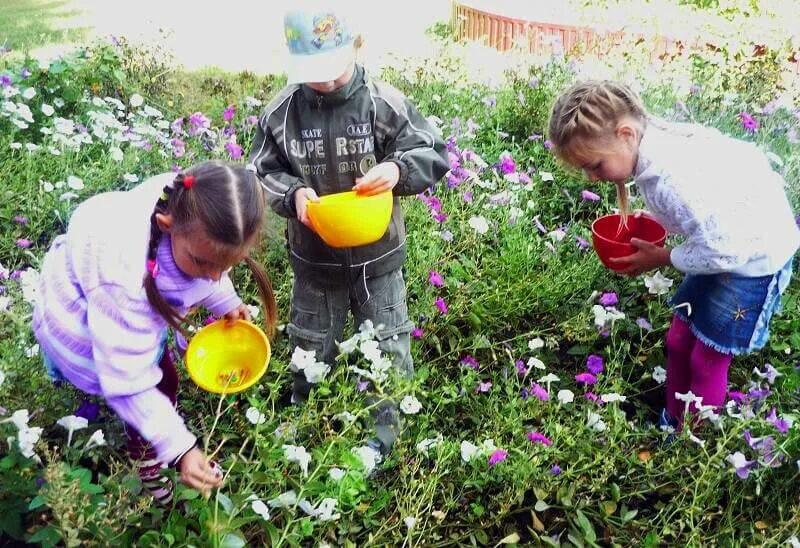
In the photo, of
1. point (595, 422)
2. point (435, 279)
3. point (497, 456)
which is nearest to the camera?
point (497, 456)

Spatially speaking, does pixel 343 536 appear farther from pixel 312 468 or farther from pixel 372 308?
pixel 372 308

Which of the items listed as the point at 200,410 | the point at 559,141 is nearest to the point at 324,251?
the point at 200,410

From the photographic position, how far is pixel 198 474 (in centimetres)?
152

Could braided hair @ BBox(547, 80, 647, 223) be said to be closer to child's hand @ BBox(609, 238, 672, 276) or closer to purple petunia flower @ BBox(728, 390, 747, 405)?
child's hand @ BBox(609, 238, 672, 276)

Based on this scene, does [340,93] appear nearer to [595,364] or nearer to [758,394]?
[595,364]

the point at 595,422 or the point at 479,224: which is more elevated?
the point at 479,224

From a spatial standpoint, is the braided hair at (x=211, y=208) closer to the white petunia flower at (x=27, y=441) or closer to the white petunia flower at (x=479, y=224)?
the white petunia flower at (x=27, y=441)

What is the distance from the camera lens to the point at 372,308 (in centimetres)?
220

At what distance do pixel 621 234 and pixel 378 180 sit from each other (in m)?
0.92

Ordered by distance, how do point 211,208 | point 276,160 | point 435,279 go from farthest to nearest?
point 435,279 → point 276,160 → point 211,208

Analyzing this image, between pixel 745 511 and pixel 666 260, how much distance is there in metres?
0.71

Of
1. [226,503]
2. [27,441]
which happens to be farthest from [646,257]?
[27,441]

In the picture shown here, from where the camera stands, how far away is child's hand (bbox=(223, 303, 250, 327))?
1.84 metres

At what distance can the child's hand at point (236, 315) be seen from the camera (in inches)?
72.4
